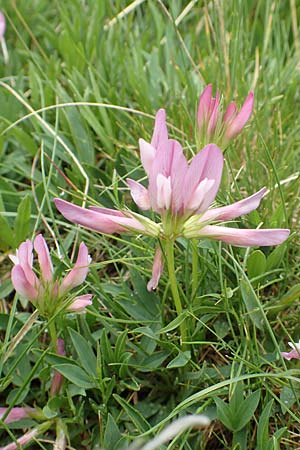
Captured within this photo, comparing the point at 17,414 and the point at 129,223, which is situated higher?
the point at 129,223

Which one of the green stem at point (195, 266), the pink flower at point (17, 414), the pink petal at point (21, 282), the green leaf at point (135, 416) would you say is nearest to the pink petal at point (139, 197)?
the green stem at point (195, 266)

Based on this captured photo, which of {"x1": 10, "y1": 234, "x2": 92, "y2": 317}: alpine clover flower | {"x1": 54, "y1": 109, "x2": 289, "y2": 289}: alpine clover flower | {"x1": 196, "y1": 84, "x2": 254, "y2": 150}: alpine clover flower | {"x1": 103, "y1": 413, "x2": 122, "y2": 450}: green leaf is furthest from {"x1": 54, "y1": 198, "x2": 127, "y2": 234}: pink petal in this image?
{"x1": 103, "y1": 413, "x2": 122, "y2": 450}: green leaf

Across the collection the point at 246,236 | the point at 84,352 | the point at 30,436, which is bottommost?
the point at 30,436

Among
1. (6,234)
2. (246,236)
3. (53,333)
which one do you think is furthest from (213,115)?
(6,234)

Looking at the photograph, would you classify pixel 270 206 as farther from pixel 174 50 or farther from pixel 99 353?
pixel 174 50

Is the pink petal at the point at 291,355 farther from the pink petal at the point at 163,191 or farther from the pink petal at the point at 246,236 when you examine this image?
the pink petal at the point at 163,191

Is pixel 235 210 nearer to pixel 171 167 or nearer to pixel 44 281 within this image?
pixel 171 167

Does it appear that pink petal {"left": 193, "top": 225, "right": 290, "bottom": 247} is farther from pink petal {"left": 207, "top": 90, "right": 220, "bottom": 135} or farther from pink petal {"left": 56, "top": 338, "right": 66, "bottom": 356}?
pink petal {"left": 56, "top": 338, "right": 66, "bottom": 356}
